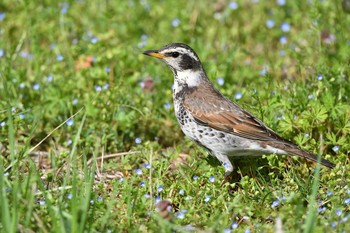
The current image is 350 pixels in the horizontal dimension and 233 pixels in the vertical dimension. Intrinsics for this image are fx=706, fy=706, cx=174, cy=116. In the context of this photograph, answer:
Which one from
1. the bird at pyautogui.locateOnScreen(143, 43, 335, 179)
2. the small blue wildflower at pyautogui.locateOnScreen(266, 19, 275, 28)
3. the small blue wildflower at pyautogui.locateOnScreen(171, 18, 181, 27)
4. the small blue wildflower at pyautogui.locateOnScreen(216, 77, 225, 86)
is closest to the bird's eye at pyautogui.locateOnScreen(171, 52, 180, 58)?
the bird at pyautogui.locateOnScreen(143, 43, 335, 179)

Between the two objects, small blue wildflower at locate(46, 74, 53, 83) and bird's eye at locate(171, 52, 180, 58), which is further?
small blue wildflower at locate(46, 74, 53, 83)

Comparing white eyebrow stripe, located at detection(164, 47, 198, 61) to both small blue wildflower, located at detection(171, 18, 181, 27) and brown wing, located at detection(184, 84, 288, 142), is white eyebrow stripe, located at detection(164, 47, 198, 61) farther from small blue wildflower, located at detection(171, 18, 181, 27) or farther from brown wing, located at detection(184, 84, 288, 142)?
small blue wildflower, located at detection(171, 18, 181, 27)

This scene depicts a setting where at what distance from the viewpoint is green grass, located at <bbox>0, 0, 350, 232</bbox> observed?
5988mm

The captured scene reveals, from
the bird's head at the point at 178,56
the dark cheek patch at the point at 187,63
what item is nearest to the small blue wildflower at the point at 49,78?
the bird's head at the point at 178,56

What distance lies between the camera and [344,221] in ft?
18.6

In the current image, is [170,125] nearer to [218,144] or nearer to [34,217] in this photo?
[218,144]

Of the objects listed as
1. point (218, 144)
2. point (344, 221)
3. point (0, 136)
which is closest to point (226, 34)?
point (218, 144)

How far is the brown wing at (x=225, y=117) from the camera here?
734 cm

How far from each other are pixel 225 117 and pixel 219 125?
0.11 m

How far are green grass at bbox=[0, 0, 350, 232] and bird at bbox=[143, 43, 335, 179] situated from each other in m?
0.20

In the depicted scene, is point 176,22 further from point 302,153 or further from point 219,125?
point 302,153

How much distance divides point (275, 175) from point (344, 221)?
5.30 ft

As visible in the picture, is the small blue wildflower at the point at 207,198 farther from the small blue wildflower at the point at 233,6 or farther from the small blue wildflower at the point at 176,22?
the small blue wildflower at the point at 233,6

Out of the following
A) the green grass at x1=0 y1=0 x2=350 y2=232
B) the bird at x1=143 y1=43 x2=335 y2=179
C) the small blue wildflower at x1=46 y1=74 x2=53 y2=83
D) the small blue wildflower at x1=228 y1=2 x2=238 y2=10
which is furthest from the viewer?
the small blue wildflower at x1=228 y1=2 x2=238 y2=10
